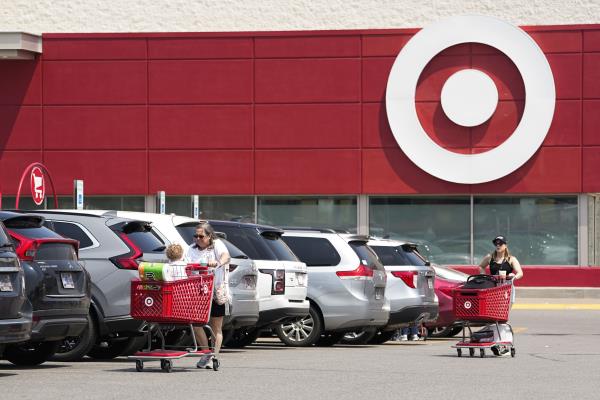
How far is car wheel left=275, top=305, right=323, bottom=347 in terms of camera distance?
20.3m

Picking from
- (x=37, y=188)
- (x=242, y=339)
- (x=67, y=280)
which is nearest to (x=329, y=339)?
(x=242, y=339)

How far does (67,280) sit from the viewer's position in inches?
566

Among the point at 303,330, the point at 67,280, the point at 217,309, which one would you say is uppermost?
the point at 67,280

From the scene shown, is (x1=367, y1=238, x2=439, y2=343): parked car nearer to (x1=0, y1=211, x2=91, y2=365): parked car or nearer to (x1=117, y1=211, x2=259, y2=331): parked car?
(x1=117, y1=211, x2=259, y2=331): parked car

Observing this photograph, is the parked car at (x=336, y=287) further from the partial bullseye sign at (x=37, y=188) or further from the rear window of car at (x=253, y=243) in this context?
the partial bullseye sign at (x=37, y=188)

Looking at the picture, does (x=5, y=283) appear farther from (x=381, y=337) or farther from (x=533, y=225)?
(x=533, y=225)

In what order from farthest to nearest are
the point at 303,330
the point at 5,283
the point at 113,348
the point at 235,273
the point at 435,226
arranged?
the point at 435,226 → the point at 303,330 → the point at 235,273 → the point at 113,348 → the point at 5,283

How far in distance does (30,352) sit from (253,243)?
14.3ft

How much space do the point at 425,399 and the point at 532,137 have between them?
93.7 feet

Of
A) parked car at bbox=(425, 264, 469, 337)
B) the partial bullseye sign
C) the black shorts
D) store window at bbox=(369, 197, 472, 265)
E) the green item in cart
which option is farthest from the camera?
store window at bbox=(369, 197, 472, 265)

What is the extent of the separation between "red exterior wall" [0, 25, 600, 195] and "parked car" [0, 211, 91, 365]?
1037 inches

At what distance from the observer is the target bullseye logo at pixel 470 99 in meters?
39.8

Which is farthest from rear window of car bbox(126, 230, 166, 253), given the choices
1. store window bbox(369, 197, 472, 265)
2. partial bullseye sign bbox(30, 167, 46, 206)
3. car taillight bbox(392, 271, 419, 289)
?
store window bbox(369, 197, 472, 265)

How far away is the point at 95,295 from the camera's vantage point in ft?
51.8
